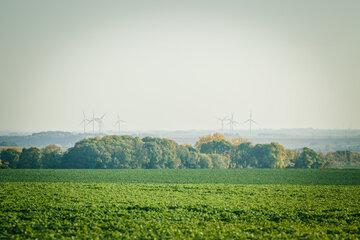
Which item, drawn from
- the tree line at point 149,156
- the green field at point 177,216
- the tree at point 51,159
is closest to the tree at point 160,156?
the tree line at point 149,156

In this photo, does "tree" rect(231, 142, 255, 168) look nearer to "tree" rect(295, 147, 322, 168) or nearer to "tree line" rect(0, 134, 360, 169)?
"tree line" rect(0, 134, 360, 169)

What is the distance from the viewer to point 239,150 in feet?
433

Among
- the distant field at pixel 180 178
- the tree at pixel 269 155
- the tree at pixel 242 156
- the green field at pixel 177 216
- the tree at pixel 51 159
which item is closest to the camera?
the green field at pixel 177 216

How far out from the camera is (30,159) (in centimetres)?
10844

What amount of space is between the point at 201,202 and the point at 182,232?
501 inches

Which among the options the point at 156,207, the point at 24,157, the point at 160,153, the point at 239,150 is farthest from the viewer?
the point at 239,150

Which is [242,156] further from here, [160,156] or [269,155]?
[160,156]

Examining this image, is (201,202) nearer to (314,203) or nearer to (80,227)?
(314,203)

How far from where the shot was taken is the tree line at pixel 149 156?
109m

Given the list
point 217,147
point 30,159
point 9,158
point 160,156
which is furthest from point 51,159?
point 217,147

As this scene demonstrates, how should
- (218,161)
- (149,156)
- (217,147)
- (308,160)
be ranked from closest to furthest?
(149,156) < (308,160) < (218,161) < (217,147)

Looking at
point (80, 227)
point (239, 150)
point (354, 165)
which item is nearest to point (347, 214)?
point (80, 227)

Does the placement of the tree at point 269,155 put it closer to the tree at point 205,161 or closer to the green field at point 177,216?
Result: the tree at point 205,161

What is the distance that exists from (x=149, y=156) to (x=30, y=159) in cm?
2634
